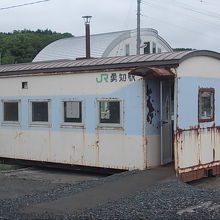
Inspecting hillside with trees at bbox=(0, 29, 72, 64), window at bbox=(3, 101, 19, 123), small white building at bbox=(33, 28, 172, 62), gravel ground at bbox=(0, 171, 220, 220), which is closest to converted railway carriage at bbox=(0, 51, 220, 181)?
window at bbox=(3, 101, 19, 123)

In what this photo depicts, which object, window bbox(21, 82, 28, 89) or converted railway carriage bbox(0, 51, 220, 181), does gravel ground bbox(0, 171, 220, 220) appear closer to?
converted railway carriage bbox(0, 51, 220, 181)

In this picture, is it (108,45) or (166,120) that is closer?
(166,120)

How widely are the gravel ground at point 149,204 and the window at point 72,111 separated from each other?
9.87ft

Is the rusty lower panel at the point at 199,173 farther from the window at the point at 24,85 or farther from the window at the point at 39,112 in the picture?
the window at the point at 24,85

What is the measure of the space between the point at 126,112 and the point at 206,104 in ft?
6.69

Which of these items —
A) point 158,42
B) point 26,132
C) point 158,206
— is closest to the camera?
point 158,206

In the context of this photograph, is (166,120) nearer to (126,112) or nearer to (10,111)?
(126,112)

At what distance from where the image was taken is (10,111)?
1437cm

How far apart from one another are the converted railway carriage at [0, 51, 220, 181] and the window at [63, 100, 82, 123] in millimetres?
27

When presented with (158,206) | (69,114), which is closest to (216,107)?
(69,114)

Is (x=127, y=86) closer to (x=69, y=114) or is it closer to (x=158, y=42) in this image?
(x=69, y=114)

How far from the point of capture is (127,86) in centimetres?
1153

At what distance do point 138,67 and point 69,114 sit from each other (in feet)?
9.44

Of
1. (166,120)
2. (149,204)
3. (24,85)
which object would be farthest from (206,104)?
(24,85)
